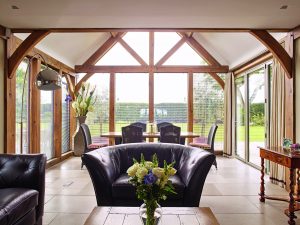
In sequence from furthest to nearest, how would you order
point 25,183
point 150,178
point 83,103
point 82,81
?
point 82,81 < point 83,103 < point 25,183 < point 150,178

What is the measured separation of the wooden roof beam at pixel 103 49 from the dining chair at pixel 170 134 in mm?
3632

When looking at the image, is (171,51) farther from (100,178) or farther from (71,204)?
(100,178)

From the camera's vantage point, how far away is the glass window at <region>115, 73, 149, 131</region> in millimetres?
8602

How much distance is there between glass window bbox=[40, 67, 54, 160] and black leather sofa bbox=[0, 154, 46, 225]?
3432 millimetres

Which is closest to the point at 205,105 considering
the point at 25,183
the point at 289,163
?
the point at 289,163

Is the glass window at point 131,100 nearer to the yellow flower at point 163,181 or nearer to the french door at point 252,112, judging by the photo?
the french door at point 252,112

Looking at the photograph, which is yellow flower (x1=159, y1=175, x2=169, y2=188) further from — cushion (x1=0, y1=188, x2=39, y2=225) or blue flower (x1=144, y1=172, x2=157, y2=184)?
cushion (x1=0, y1=188, x2=39, y2=225)

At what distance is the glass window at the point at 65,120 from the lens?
787 cm

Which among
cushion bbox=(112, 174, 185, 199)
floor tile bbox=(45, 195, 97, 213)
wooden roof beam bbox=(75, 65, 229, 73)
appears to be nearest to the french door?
wooden roof beam bbox=(75, 65, 229, 73)

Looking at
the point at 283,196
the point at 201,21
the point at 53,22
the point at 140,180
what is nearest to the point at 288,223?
the point at 283,196

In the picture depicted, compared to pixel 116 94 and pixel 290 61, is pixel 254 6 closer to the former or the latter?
pixel 290 61

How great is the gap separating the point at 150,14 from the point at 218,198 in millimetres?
2831

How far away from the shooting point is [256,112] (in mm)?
6609

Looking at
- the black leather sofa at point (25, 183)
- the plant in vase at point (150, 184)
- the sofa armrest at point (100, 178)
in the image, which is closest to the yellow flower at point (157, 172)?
the plant in vase at point (150, 184)
